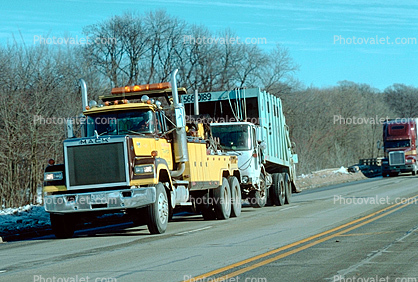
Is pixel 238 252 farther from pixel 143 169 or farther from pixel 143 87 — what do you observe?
pixel 143 87

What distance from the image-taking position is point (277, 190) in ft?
72.0

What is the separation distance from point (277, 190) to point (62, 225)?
955 centimetres

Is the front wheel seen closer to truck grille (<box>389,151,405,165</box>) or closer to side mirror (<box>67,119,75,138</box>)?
side mirror (<box>67,119,75,138</box>)

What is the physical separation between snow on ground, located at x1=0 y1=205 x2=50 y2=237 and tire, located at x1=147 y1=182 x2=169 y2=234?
4177 millimetres

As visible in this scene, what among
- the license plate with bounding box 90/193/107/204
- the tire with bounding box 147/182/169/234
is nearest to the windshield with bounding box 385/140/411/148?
the tire with bounding box 147/182/169/234

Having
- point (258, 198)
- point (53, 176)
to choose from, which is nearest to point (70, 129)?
point (53, 176)

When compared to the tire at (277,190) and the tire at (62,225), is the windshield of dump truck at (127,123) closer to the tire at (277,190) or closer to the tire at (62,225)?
the tire at (62,225)

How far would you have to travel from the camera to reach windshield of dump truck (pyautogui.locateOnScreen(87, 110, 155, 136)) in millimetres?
14297

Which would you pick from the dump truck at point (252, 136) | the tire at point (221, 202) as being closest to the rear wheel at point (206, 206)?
the tire at point (221, 202)

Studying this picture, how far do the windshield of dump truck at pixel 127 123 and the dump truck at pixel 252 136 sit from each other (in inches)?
168

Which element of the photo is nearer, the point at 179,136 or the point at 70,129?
the point at 70,129

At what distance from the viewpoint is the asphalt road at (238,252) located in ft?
26.9

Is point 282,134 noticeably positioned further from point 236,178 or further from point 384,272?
point 384,272

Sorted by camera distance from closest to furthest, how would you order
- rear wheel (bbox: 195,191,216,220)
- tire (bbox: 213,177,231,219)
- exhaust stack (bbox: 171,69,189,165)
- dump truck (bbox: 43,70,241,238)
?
dump truck (bbox: 43,70,241,238) < exhaust stack (bbox: 171,69,189,165) < tire (bbox: 213,177,231,219) < rear wheel (bbox: 195,191,216,220)
